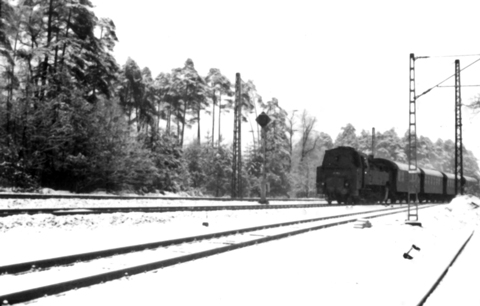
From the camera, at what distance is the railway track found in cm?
554

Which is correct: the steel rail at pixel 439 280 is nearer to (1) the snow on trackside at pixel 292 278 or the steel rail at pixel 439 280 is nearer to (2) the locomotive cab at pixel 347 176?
(1) the snow on trackside at pixel 292 278

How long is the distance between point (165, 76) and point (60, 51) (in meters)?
28.2

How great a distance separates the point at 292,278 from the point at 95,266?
3.15m

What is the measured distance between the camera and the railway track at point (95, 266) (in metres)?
5.54

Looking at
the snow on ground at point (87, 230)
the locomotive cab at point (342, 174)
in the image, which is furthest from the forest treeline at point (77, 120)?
the snow on ground at point (87, 230)

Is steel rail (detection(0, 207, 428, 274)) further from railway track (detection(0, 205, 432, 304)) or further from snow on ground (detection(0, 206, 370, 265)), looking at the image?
snow on ground (detection(0, 206, 370, 265))

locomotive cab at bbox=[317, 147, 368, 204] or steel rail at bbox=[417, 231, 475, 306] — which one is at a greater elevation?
locomotive cab at bbox=[317, 147, 368, 204]

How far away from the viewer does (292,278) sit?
680 centimetres

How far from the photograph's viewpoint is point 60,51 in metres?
33.7

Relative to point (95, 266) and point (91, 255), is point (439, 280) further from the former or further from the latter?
point (91, 255)

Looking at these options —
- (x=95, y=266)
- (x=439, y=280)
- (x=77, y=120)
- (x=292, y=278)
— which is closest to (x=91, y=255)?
(x=95, y=266)

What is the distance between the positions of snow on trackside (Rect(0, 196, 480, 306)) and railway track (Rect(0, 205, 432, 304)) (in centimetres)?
15

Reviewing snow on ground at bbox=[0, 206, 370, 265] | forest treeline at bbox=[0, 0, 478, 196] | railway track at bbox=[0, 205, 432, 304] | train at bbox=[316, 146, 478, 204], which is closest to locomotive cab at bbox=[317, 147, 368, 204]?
train at bbox=[316, 146, 478, 204]

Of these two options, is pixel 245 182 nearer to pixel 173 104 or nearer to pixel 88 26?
pixel 173 104
